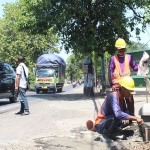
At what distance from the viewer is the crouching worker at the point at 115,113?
540 cm

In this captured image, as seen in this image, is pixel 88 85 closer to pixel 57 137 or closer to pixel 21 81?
pixel 21 81

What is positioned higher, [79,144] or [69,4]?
[69,4]

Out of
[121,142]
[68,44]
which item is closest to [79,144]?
[121,142]

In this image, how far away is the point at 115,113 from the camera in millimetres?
5426

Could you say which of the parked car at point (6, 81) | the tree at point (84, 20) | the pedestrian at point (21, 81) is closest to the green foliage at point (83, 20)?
the tree at point (84, 20)

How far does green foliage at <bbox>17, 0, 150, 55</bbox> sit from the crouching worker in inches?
400

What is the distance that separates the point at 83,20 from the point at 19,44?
31571 millimetres

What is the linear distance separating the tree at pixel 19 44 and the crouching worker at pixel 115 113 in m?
40.5

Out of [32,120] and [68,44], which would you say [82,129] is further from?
[68,44]

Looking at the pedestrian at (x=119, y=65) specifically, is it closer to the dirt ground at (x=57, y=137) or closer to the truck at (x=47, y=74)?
the dirt ground at (x=57, y=137)

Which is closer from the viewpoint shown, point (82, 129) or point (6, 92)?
point (82, 129)

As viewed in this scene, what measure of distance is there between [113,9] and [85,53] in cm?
277

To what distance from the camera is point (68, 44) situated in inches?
675

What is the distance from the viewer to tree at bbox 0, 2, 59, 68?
1834 inches
